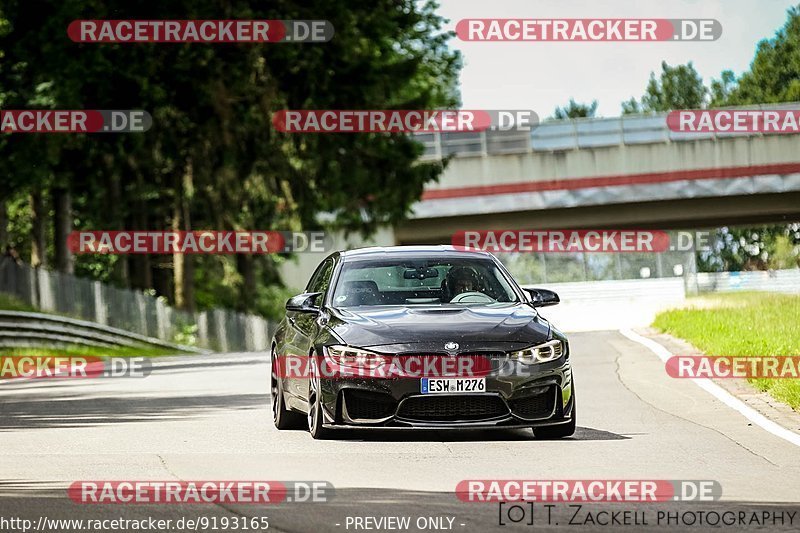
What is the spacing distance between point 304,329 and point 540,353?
7.10ft

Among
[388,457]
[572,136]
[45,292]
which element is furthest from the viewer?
[572,136]

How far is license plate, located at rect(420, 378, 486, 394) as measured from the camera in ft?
38.3

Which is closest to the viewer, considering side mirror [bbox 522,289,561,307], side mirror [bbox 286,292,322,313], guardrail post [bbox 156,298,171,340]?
side mirror [bbox 286,292,322,313]

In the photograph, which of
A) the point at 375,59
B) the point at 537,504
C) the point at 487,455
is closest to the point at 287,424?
the point at 487,455

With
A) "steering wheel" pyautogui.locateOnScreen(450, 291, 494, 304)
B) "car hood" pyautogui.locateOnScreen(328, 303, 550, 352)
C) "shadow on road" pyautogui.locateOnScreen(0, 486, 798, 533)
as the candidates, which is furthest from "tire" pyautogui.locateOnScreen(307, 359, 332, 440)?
"shadow on road" pyautogui.locateOnScreen(0, 486, 798, 533)

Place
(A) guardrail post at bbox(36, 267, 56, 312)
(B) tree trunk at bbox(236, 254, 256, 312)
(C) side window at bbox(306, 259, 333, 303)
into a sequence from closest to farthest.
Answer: (C) side window at bbox(306, 259, 333, 303)
(A) guardrail post at bbox(36, 267, 56, 312)
(B) tree trunk at bbox(236, 254, 256, 312)

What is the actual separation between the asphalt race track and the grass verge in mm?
785

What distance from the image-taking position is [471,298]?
43.1 ft

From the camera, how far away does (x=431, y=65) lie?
5828cm

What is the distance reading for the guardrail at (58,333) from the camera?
34.5 m

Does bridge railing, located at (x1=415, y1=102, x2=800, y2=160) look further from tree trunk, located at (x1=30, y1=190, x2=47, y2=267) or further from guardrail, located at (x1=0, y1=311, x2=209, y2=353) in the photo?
guardrail, located at (x1=0, y1=311, x2=209, y2=353)

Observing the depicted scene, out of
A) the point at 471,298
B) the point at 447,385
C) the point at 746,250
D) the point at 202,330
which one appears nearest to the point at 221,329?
the point at 202,330

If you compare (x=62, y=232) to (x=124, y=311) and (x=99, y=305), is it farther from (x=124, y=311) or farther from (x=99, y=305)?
(x=124, y=311)

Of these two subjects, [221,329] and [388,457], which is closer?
[388,457]
